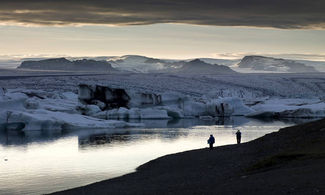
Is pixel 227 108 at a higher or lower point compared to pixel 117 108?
higher

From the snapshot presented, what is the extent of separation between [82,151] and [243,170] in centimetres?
1407

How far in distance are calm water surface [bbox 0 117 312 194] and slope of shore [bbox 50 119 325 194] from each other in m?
1.81

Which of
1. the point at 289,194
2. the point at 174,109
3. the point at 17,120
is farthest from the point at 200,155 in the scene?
the point at 174,109

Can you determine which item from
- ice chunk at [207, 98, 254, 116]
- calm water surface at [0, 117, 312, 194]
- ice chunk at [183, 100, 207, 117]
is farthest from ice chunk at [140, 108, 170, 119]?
calm water surface at [0, 117, 312, 194]

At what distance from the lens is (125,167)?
80.0ft

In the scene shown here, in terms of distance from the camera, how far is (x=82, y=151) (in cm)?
3086

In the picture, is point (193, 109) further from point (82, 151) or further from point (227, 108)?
point (82, 151)

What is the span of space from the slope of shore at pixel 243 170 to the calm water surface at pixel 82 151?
181 centimetres

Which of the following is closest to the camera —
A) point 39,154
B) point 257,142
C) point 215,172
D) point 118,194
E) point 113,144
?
point 118,194

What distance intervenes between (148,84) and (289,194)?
100295mm

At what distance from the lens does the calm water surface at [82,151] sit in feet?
69.4

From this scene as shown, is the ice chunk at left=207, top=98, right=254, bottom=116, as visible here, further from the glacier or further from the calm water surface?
the calm water surface

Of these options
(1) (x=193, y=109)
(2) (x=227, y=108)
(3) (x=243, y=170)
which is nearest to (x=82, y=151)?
(3) (x=243, y=170)

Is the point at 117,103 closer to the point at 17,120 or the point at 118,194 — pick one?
the point at 17,120
